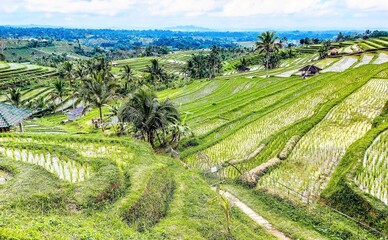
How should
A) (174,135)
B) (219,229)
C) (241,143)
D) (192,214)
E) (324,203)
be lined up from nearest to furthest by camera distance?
(219,229) < (192,214) < (324,203) < (241,143) < (174,135)

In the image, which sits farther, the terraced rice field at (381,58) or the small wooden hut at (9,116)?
the terraced rice field at (381,58)

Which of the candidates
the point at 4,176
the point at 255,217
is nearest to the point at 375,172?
the point at 255,217

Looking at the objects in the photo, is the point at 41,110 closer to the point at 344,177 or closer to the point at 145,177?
the point at 145,177

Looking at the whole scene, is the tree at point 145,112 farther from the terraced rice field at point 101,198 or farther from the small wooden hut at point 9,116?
the small wooden hut at point 9,116

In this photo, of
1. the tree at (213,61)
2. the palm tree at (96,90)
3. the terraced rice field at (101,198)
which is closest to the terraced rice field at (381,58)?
the palm tree at (96,90)

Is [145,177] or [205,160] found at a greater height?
[145,177]

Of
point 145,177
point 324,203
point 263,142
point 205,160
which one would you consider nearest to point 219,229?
point 145,177

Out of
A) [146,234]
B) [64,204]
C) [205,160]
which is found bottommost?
[205,160]
